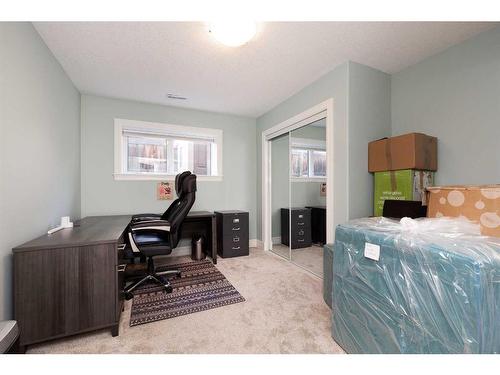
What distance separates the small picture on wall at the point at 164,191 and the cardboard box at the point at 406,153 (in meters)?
2.76

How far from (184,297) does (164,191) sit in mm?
1698

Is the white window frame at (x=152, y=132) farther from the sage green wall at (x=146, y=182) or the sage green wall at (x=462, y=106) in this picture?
the sage green wall at (x=462, y=106)

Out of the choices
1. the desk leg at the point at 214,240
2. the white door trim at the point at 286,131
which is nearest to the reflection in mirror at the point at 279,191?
the white door trim at the point at 286,131

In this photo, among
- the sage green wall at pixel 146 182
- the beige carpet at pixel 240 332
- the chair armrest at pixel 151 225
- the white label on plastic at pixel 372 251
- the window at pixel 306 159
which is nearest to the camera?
the white label on plastic at pixel 372 251

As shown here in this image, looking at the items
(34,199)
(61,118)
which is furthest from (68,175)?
(34,199)

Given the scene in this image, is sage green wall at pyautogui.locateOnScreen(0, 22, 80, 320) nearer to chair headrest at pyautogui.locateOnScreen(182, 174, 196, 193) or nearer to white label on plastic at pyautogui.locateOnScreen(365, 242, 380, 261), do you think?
chair headrest at pyautogui.locateOnScreen(182, 174, 196, 193)

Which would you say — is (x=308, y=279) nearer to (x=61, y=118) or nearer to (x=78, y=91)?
(x=61, y=118)

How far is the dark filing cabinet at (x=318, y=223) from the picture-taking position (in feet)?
10.4

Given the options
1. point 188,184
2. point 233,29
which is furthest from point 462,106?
point 188,184

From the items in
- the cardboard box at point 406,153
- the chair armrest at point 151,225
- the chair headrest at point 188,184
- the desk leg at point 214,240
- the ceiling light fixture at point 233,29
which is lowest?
the desk leg at point 214,240

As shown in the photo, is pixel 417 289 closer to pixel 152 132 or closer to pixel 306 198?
pixel 306 198

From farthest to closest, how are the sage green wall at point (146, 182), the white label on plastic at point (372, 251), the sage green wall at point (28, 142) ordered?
1. the sage green wall at point (146, 182)
2. the sage green wall at point (28, 142)
3. the white label on plastic at point (372, 251)

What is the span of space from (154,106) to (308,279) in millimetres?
3210

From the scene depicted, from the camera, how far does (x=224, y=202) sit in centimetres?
359
